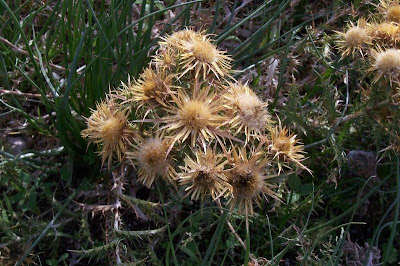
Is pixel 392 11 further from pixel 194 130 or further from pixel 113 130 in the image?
pixel 113 130

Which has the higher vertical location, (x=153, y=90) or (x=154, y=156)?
(x=153, y=90)

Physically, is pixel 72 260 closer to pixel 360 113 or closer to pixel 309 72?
pixel 360 113

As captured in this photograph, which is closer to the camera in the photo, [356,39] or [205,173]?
[205,173]

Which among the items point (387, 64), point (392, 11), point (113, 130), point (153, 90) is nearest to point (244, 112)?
point (153, 90)

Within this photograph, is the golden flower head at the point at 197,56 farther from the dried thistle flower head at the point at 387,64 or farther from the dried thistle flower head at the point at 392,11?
the dried thistle flower head at the point at 392,11

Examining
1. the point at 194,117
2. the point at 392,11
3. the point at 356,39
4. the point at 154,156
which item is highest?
the point at 392,11

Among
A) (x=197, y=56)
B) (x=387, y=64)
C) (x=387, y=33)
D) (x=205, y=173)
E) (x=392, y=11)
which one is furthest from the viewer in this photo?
(x=392, y=11)

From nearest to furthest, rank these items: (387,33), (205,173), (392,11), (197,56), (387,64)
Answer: (205,173) < (197,56) < (387,64) < (387,33) < (392,11)
